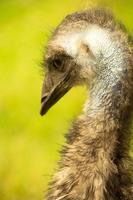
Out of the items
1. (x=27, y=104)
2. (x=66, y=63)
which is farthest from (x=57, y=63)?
(x=27, y=104)

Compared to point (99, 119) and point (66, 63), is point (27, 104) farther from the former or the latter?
point (99, 119)

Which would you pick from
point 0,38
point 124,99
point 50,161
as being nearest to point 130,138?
point 124,99

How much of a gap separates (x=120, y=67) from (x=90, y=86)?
179 millimetres

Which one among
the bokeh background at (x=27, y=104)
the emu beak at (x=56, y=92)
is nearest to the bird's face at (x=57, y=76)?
the emu beak at (x=56, y=92)

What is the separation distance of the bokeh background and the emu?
1.15m

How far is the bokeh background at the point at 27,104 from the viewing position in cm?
508

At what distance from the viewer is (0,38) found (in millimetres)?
6121

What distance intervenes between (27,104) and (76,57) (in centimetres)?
217

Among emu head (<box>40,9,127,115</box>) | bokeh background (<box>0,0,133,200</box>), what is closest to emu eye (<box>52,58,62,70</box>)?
emu head (<box>40,9,127,115</box>)

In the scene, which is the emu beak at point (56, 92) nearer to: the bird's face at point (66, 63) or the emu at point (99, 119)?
the bird's face at point (66, 63)

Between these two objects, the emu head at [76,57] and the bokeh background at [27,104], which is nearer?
the emu head at [76,57]

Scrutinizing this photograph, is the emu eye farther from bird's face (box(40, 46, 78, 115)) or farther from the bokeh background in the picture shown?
the bokeh background

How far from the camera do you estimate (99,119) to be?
335 centimetres

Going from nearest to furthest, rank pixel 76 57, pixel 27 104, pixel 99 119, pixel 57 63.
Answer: pixel 99 119 → pixel 76 57 → pixel 57 63 → pixel 27 104
